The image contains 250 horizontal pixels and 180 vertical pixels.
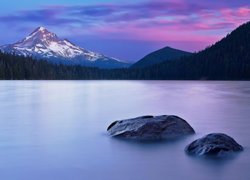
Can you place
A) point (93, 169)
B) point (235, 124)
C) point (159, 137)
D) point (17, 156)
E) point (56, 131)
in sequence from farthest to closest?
point (235, 124) < point (56, 131) < point (159, 137) < point (17, 156) < point (93, 169)

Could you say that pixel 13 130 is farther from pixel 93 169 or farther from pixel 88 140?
pixel 93 169

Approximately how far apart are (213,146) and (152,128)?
494 cm

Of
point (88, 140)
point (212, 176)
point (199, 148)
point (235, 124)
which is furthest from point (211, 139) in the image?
point (235, 124)

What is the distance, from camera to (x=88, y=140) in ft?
72.9

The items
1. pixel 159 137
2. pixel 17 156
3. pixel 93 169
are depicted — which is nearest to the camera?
pixel 93 169

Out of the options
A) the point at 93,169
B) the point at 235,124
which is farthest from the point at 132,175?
the point at 235,124

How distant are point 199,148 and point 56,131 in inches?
436

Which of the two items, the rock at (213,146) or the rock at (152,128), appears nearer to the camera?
the rock at (213,146)

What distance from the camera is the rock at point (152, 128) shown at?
21.7 m

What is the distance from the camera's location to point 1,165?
50.7 ft

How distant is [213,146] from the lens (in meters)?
17.5

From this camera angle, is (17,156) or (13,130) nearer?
(17,156)

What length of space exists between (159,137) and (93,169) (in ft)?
23.9

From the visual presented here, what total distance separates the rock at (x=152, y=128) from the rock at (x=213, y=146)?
3.41 metres
